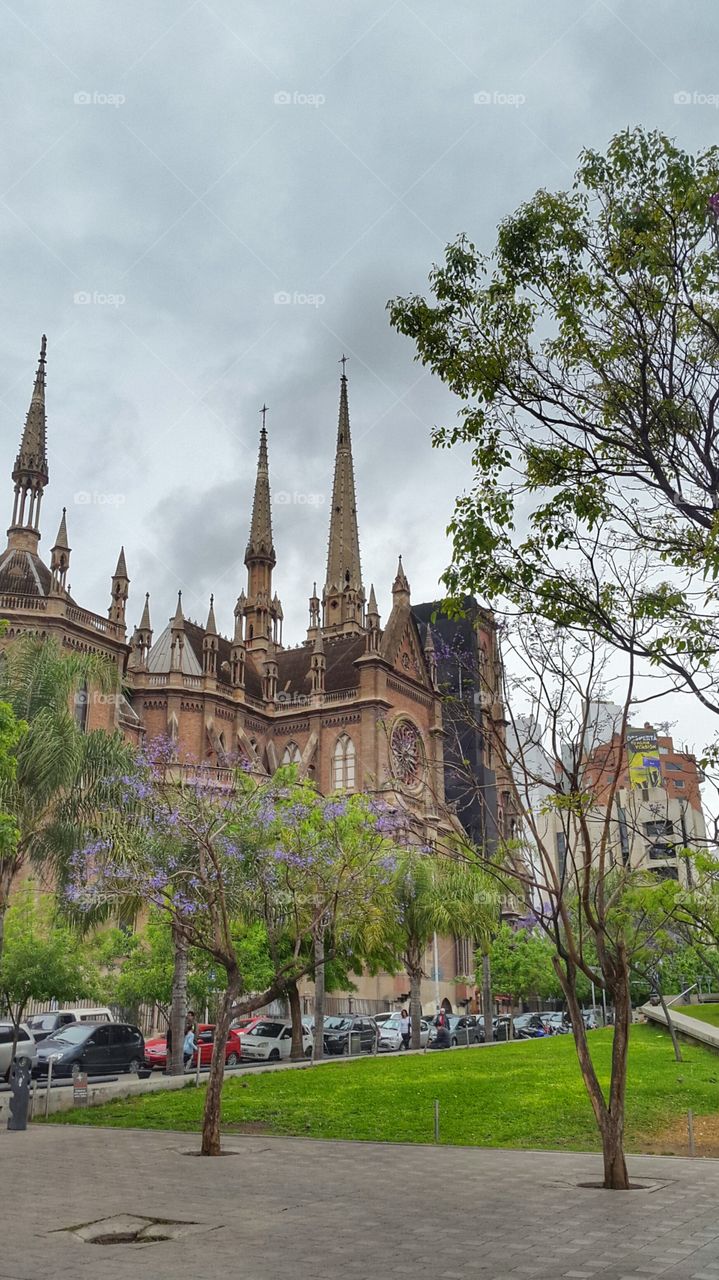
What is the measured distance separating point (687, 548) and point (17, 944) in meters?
30.1

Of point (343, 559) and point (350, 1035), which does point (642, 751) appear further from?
point (343, 559)

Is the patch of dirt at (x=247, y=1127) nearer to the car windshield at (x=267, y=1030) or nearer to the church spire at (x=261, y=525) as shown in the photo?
the car windshield at (x=267, y=1030)

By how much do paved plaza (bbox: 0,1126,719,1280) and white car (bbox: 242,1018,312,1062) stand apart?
59.1 feet

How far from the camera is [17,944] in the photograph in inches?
1318

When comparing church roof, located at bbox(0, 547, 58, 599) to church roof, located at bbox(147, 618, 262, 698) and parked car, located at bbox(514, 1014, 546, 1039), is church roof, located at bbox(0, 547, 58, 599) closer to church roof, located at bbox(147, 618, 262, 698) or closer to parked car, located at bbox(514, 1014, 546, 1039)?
church roof, located at bbox(147, 618, 262, 698)

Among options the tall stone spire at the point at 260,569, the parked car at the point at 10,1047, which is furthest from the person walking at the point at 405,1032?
the tall stone spire at the point at 260,569

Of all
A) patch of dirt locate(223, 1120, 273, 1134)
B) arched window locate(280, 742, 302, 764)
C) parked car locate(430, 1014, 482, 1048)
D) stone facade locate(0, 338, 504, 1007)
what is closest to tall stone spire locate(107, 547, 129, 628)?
stone facade locate(0, 338, 504, 1007)

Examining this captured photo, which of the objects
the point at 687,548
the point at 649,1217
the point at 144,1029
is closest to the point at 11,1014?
the point at 144,1029

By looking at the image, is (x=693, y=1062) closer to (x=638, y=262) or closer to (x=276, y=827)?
(x=276, y=827)

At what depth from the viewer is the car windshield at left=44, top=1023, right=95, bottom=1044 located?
26.6 m

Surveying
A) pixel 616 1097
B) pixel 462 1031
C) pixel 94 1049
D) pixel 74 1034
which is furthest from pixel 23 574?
pixel 616 1097

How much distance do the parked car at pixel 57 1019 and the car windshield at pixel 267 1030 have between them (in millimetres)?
4719

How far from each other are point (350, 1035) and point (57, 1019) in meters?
9.47

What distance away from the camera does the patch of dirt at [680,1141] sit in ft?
49.0
